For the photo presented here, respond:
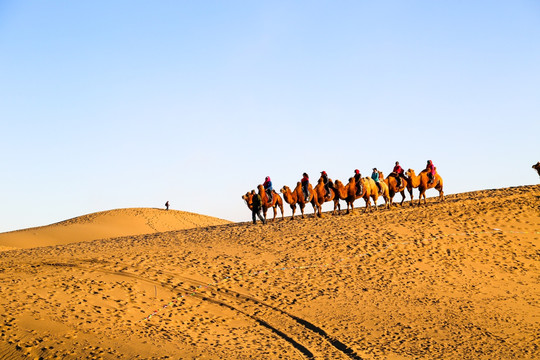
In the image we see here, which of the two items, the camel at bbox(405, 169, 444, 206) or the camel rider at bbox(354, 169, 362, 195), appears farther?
the camel at bbox(405, 169, 444, 206)

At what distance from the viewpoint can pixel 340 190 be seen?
2789 cm

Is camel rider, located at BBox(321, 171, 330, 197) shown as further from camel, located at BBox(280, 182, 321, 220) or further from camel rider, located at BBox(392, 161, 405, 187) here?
camel rider, located at BBox(392, 161, 405, 187)

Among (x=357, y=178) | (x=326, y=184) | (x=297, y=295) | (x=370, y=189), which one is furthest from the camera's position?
(x=370, y=189)

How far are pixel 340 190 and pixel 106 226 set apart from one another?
81.5 feet

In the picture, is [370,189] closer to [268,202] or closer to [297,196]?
[297,196]

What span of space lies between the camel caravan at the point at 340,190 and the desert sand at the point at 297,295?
3028mm

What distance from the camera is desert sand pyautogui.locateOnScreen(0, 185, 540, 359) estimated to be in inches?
475

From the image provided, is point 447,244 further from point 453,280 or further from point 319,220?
point 319,220

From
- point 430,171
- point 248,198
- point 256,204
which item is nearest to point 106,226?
point 248,198

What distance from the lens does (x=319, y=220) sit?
88.0ft

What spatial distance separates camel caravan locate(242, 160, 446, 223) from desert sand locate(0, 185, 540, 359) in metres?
3.03

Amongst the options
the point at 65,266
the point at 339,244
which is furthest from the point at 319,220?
the point at 65,266

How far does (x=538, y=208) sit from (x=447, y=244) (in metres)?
7.35

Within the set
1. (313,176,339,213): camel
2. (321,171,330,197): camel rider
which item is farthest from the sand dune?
(321,171,330,197): camel rider
